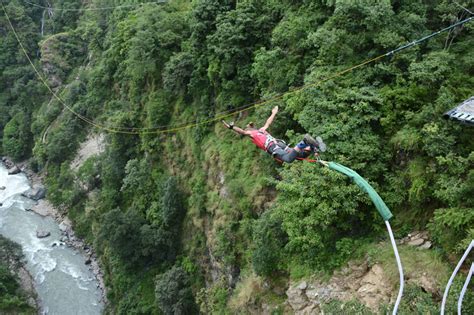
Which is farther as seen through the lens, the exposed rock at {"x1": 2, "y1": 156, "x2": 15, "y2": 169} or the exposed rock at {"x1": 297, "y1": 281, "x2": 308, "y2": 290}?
the exposed rock at {"x1": 2, "y1": 156, "x2": 15, "y2": 169}

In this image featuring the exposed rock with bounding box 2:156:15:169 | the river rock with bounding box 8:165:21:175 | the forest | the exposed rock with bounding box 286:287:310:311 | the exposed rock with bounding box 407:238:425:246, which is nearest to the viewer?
the exposed rock with bounding box 407:238:425:246

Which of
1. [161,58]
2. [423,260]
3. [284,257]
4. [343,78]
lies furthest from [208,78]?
[423,260]

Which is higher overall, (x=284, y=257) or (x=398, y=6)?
(x=398, y=6)

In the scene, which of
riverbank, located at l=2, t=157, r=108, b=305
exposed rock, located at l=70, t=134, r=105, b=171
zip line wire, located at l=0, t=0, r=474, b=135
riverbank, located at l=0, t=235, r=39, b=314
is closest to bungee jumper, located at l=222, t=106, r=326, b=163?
zip line wire, located at l=0, t=0, r=474, b=135

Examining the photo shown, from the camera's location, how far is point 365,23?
1210 cm

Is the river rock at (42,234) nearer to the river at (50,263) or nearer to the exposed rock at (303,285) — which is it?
the river at (50,263)

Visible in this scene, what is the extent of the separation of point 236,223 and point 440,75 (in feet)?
31.7

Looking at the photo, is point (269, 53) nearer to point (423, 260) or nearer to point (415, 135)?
point (415, 135)

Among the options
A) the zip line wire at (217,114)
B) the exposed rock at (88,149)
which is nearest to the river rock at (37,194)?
the exposed rock at (88,149)

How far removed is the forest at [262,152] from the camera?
10.2m

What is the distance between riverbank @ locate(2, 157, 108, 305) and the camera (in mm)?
28420

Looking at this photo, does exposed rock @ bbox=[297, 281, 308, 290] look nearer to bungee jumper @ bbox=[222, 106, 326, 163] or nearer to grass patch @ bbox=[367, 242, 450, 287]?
grass patch @ bbox=[367, 242, 450, 287]

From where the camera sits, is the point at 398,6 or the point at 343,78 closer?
the point at 343,78

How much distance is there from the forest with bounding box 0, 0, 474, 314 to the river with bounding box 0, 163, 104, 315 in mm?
1842
